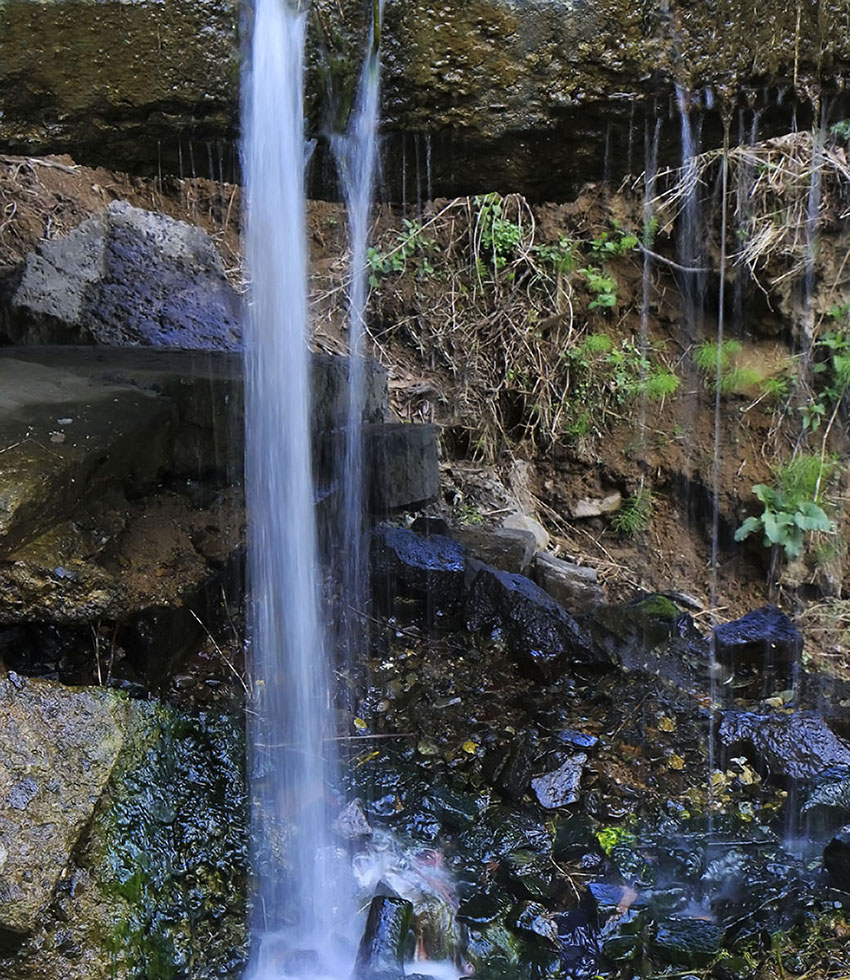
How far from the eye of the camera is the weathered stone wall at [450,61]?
2314 millimetres

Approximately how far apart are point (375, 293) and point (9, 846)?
17.9ft

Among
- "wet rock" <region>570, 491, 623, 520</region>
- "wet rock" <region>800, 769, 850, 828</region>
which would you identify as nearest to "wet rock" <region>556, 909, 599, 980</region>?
"wet rock" <region>800, 769, 850, 828</region>

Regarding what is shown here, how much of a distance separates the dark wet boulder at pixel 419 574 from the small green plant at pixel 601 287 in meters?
3.21

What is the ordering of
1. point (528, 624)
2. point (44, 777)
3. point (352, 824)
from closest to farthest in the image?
point (44, 777) → point (352, 824) → point (528, 624)

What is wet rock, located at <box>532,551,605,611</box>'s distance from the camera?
14.2ft

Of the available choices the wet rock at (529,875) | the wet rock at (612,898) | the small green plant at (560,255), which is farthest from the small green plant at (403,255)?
the wet rock at (612,898)

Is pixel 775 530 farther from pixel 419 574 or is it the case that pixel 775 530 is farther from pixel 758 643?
pixel 419 574

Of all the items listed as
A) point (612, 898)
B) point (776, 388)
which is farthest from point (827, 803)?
point (776, 388)

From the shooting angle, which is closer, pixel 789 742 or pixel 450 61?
pixel 450 61

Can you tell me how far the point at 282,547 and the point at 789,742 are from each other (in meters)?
2.13

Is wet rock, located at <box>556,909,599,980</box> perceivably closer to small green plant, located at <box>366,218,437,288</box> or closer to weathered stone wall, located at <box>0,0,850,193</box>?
weathered stone wall, located at <box>0,0,850,193</box>

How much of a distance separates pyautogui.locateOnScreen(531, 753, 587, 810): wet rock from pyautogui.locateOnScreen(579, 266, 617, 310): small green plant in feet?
14.1

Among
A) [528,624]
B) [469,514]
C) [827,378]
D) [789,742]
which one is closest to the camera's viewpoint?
[789,742]

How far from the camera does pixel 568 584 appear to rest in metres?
4.45
